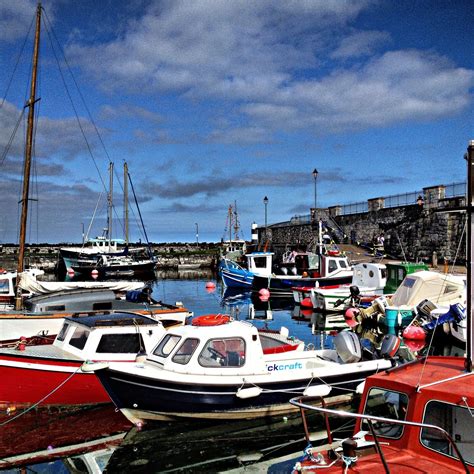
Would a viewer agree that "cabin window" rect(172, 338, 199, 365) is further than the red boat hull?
No

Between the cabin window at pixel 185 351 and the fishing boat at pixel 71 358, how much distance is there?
175 cm

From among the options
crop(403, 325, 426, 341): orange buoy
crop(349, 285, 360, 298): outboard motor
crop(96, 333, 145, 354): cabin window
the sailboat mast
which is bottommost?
crop(403, 325, 426, 341): orange buoy

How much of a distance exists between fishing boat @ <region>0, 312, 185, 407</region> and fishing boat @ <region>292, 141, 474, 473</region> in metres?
6.75

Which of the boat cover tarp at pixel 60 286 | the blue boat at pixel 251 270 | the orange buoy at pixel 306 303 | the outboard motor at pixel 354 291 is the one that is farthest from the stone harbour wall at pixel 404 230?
the boat cover tarp at pixel 60 286

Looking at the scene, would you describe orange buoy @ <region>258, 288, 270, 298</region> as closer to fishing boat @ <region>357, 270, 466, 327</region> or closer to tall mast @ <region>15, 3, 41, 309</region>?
fishing boat @ <region>357, 270, 466, 327</region>

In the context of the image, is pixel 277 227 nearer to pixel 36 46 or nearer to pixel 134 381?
pixel 36 46

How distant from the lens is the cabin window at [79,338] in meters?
12.5

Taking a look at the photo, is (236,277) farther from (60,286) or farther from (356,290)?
(60,286)

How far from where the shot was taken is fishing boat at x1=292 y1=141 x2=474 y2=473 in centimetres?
586

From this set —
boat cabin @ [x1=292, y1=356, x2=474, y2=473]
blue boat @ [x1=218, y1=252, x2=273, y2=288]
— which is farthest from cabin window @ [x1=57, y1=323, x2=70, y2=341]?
blue boat @ [x1=218, y1=252, x2=273, y2=288]

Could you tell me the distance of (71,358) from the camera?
11.9 meters

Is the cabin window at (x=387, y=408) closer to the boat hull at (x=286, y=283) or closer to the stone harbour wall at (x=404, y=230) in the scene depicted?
the stone harbour wall at (x=404, y=230)

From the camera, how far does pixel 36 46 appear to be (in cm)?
1919

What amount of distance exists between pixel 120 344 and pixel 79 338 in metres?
0.99
